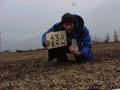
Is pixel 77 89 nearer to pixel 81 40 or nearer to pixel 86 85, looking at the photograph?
pixel 86 85

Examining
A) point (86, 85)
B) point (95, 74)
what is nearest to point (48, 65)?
point (95, 74)

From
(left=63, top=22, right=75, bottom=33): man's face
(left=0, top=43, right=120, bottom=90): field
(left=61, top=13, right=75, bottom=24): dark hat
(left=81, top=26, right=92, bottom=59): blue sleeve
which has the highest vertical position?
(left=61, top=13, right=75, bottom=24): dark hat

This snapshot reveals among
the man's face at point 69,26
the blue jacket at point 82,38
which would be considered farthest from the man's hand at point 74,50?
the man's face at point 69,26

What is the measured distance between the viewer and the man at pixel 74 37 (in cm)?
1080

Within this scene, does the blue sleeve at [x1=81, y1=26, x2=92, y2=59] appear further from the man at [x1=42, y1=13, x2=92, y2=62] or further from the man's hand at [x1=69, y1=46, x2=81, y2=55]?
the man's hand at [x1=69, y1=46, x2=81, y2=55]

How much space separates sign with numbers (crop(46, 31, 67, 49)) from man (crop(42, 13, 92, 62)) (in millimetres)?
92

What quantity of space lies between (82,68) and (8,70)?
2.06 meters

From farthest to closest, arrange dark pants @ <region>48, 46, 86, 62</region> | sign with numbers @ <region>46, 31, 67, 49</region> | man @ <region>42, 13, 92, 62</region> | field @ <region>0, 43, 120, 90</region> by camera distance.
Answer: dark pants @ <region>48, 46, 86, 62</region>
sign with numbers @ <region>46, 31, 67, 49</region>
man @ <region>42, 13, 92, 62</region>
field @ <region>0, 43, 120, 90</region>

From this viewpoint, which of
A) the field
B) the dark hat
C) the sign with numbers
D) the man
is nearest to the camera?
the field

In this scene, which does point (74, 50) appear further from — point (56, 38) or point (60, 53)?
point (60, 53)

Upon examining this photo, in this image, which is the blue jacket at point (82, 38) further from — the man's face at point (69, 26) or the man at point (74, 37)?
the man's face at point (69, 26)

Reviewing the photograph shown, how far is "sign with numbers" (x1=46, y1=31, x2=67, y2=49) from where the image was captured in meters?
11.1

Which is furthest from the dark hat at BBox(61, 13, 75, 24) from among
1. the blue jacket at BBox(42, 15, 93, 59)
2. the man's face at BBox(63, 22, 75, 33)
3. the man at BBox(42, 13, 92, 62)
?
the blue jacket at BBox(42, 15, 93, 59)

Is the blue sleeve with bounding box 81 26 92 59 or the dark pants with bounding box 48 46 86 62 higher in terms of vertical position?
the blue sleeve with bounding box 81 26 92 59
